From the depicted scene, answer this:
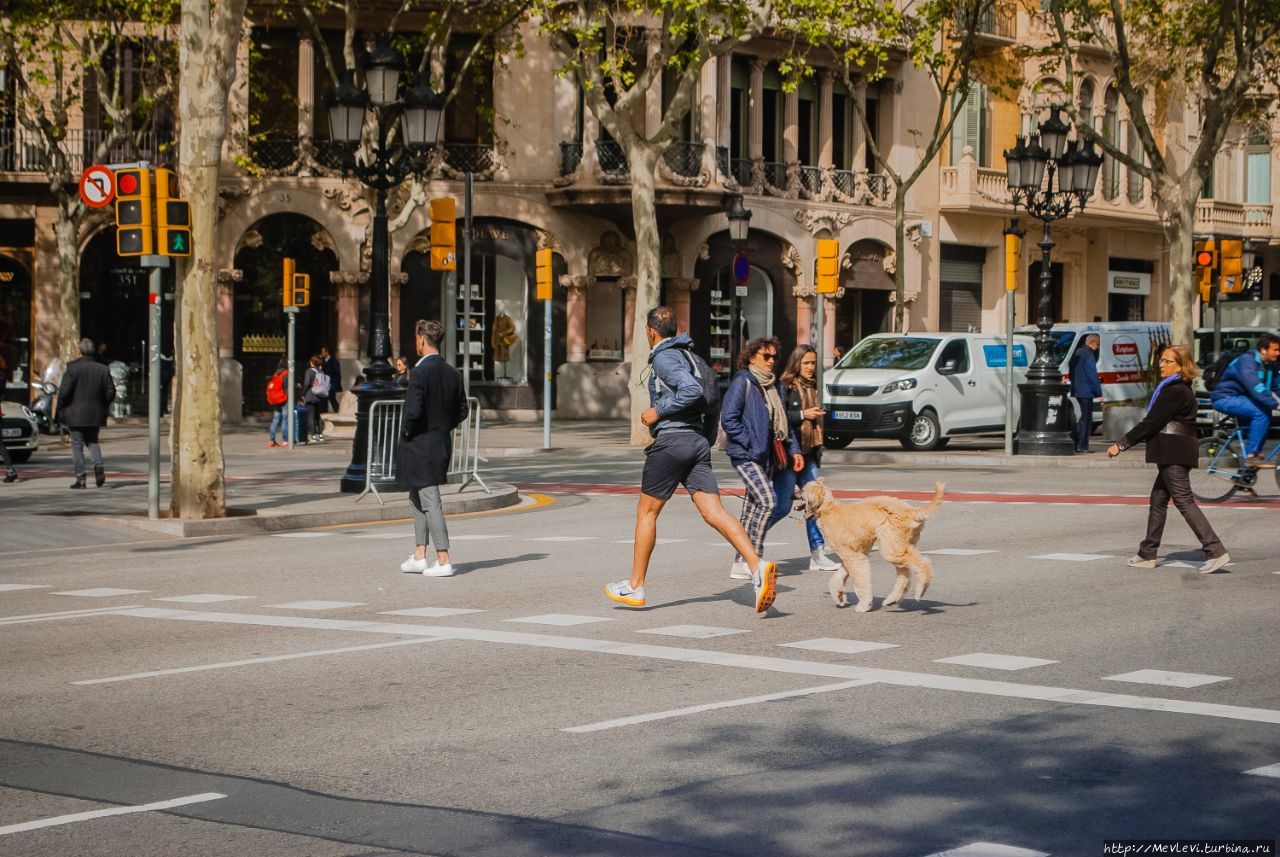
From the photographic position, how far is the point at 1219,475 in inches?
766

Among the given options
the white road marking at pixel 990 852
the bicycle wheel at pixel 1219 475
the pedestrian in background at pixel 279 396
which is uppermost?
the pedestrian in background at pixel 279 396

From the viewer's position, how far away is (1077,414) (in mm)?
31141

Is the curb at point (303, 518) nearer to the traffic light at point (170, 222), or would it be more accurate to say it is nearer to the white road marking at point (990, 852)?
the traffic light at point (170, 222)

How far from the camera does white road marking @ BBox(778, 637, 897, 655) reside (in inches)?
390

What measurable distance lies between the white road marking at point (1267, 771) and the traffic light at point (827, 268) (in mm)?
20768

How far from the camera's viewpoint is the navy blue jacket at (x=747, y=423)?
1272cm

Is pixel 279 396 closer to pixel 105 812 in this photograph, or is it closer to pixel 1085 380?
pixel 1085 380

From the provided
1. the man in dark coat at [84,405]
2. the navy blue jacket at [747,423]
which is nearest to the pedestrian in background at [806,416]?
the navy blue jacket at [747,423]

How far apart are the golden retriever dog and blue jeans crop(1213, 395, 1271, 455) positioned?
8.49 metres

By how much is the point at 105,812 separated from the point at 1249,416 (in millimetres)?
14892

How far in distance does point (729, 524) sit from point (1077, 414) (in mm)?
20775

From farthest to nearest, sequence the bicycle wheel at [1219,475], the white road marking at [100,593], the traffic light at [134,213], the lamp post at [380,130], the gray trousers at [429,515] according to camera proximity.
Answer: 1. the lamp post at [380,130]
2. the bicycle wheel at [1219,475]
3. the traffic light at [134,213]
4. the gray trousers at [429,515]
5. the white road marking at [100,593]

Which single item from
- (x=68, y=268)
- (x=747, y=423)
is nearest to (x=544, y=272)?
(x=68, y=268)

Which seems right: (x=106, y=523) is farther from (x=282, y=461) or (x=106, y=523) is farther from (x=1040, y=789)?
(x=1040, y=789)
